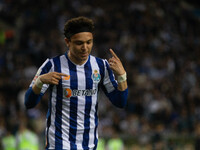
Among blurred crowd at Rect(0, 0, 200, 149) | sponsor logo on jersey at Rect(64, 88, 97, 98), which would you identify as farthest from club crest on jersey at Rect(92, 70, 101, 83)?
blurred crowd at Rect(0, 0, 200, 149)

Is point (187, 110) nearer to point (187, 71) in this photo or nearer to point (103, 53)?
point (187, 71)

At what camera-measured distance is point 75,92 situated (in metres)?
4.22

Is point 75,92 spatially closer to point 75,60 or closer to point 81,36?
point 75,60

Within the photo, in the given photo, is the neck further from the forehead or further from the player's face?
the forehead

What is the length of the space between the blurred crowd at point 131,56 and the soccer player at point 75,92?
19.2 feet

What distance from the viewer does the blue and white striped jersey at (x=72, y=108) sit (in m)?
4.19

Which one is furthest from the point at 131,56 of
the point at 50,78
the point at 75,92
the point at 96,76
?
the point at 50,78

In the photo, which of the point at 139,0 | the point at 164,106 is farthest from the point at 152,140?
the point at 139,0

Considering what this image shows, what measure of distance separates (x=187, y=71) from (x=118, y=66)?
38.7 ft

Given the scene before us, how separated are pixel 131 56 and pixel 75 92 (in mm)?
11284

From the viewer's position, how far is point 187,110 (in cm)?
1348

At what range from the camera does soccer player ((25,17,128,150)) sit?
13.6ft

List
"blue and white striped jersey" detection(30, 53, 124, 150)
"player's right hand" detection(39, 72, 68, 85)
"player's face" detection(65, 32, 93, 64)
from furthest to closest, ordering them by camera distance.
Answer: "blue and white striped jersey" detection(30, 53, 124, 150) < "player's face" detection(65, 32, 93, 64) < "player's right hand" detection(39, 72, 68, 85)

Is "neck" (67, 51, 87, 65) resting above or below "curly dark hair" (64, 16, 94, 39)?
below
